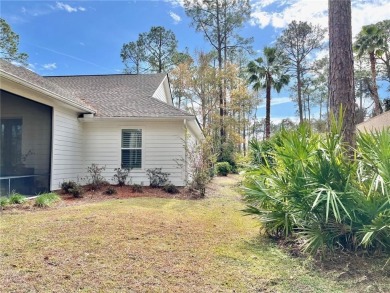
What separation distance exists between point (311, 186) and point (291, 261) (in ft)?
3.68

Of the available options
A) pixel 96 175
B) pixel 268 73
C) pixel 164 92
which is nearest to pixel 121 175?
pixel 96 175

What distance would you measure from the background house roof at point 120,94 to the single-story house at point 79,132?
4 cm

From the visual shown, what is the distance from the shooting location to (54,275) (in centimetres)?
333

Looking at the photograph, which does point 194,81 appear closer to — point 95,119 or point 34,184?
point 95,119

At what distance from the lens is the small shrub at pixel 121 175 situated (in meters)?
11.1

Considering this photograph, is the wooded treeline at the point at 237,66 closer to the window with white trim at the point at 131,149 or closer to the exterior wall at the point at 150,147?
the exterior wall at the point at 150,147

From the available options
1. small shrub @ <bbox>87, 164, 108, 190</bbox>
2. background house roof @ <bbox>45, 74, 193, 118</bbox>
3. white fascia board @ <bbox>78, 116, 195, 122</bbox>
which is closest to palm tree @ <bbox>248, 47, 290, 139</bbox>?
background house roof @ <bbox>45, 74, 193, 118</bbox>

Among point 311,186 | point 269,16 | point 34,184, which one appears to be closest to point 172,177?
point 34,184

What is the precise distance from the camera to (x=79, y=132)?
11.3m

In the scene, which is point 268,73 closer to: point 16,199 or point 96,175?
point 96,175

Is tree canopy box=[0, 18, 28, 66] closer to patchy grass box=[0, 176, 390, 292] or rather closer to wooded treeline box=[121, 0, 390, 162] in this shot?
wooded treeline box=[121, 0, 390, 162]

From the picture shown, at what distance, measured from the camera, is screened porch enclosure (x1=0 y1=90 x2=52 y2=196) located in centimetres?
905

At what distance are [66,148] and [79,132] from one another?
1.14m

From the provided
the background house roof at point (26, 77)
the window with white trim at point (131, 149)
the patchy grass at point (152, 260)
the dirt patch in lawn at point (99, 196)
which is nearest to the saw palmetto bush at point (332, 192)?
the patchy grass at point (152, 260)
